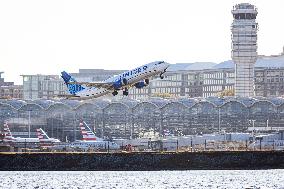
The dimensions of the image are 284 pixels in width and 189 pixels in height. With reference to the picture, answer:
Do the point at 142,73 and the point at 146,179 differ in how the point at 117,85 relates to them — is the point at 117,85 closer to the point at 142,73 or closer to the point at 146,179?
the point at 142,73

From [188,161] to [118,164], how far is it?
12.0 m

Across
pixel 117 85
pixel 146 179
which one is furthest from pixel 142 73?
pixel 146 179

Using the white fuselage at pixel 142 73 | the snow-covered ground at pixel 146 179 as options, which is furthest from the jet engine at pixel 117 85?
the snow-covered ground at pixel 146 179

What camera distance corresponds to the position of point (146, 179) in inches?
6658

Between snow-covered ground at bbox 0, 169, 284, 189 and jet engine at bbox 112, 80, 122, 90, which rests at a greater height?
jet engine at bbox 112, 80, 122, 90

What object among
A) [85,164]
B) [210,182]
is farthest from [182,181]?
[85,164]

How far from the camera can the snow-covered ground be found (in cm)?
15038

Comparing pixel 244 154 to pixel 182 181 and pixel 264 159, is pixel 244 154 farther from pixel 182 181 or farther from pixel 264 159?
pixel 182 181

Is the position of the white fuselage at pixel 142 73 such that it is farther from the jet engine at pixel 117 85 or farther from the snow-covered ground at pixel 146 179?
the snow-covered ground at pixel 146 179

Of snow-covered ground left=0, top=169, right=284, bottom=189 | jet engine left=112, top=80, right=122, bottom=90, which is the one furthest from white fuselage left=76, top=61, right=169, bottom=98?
snow-covered ground left=0, top=169, right=284, bottom=189

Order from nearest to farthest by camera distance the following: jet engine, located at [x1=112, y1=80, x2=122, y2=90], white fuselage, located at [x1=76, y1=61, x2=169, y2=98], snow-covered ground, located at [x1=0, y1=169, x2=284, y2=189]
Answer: snow-covered ground, located at [x1=0, y1=169, x2=284, y2=189]
jet engine, located at [x1=112, y1=80, x2=122, y2=90]
white fuselage, located at [x1=76, y1=61, x2=169, y2=98]

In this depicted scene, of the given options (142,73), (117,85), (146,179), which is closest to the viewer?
(117,85)

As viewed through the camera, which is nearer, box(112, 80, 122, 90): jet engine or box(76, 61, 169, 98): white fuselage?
box(112, 80, 122, 90): jet engine

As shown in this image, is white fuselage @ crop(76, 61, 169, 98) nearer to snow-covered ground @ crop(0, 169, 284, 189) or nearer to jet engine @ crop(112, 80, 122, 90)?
jet engine @ crop(112, 80, 122, 90)
